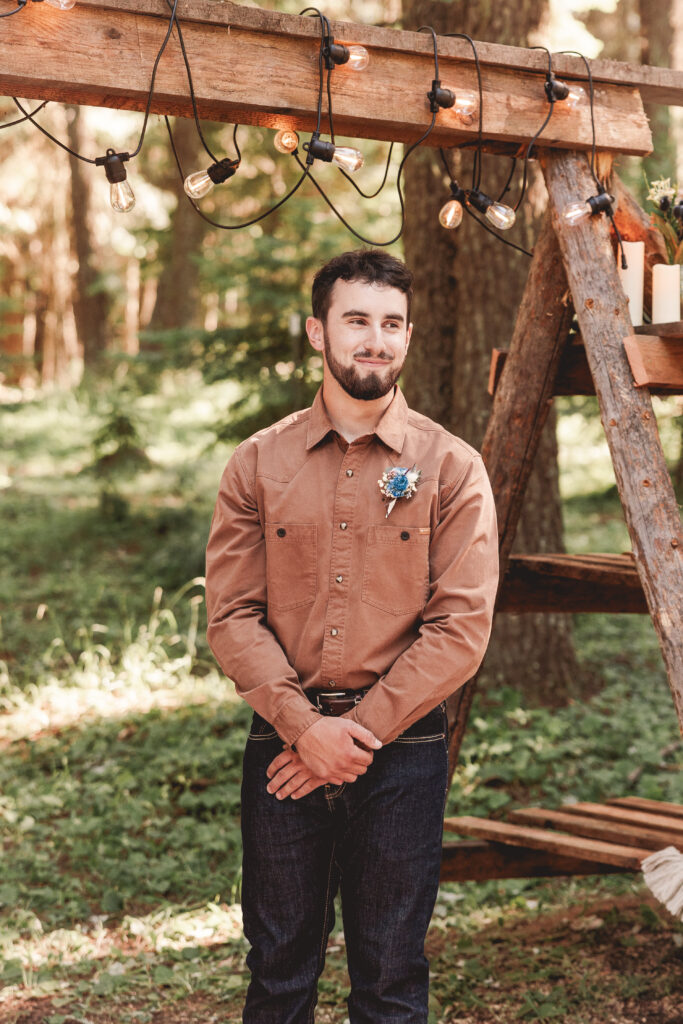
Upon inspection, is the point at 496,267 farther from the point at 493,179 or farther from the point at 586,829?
the point at 586,829

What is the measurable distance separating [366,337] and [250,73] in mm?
905

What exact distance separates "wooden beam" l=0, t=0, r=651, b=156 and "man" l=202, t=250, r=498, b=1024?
0.60m

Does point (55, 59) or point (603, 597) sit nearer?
point (55, 59)

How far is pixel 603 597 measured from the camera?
439 cm

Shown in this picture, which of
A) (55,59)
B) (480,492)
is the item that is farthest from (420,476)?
(55,59)

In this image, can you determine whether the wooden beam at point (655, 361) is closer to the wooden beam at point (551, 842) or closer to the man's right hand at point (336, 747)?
the man's right hand at point (336, 747)

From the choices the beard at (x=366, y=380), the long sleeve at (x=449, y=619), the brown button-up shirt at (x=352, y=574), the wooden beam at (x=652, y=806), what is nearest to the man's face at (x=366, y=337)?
the beard at (x=366, y=380)

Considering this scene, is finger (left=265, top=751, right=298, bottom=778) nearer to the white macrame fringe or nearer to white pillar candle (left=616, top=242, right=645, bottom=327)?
the white macrame fringe

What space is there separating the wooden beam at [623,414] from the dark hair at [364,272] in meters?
0.81

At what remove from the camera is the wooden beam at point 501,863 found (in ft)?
14.0

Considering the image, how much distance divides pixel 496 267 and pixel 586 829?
3568mm

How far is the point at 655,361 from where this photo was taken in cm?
337

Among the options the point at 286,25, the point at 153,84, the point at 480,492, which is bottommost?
the point at 480,492

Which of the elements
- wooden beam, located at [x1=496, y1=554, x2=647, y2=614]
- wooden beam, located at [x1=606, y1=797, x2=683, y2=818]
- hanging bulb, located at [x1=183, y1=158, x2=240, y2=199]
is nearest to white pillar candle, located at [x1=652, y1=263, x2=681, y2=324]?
wooden beam, located at [x1=496, y1=554, x2=647, y2=614]
